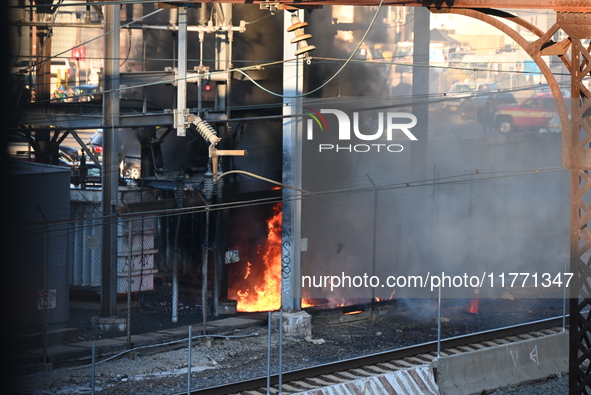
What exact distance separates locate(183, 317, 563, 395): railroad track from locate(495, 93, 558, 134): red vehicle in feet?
44.3

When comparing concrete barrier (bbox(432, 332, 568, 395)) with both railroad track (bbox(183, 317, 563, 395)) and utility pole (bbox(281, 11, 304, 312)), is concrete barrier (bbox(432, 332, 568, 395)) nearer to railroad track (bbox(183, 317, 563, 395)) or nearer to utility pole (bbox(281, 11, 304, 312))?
railroad track (bbox(183, 317, 563, 395))

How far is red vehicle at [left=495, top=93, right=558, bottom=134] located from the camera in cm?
2752

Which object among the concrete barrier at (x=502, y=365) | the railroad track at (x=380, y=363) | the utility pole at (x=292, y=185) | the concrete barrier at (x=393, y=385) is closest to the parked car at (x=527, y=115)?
the railroad track at (x=380, y=363)

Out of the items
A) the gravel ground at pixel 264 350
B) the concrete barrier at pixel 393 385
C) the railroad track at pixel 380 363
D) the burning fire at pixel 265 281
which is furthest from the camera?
the burning fire at pixel 265 281

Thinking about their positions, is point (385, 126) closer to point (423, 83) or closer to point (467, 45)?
point (423, 83)

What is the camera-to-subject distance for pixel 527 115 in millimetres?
28375

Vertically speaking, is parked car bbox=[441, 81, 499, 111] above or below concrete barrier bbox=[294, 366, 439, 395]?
above

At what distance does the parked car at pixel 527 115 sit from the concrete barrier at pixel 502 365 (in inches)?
572

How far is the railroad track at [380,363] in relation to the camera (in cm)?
1141

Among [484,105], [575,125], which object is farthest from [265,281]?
[484,105]

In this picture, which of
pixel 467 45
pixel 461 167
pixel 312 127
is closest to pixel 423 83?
pixel 461 167

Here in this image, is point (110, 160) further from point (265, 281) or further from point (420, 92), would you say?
point (420, 92)

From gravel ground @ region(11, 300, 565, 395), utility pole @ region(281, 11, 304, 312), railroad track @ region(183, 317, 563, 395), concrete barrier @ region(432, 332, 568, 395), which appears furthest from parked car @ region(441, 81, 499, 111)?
concrete barrier @ region(432, 332, 568, 395)

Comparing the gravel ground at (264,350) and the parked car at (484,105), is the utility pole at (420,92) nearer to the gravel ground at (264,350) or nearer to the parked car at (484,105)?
the gravel ground at (264,350)
